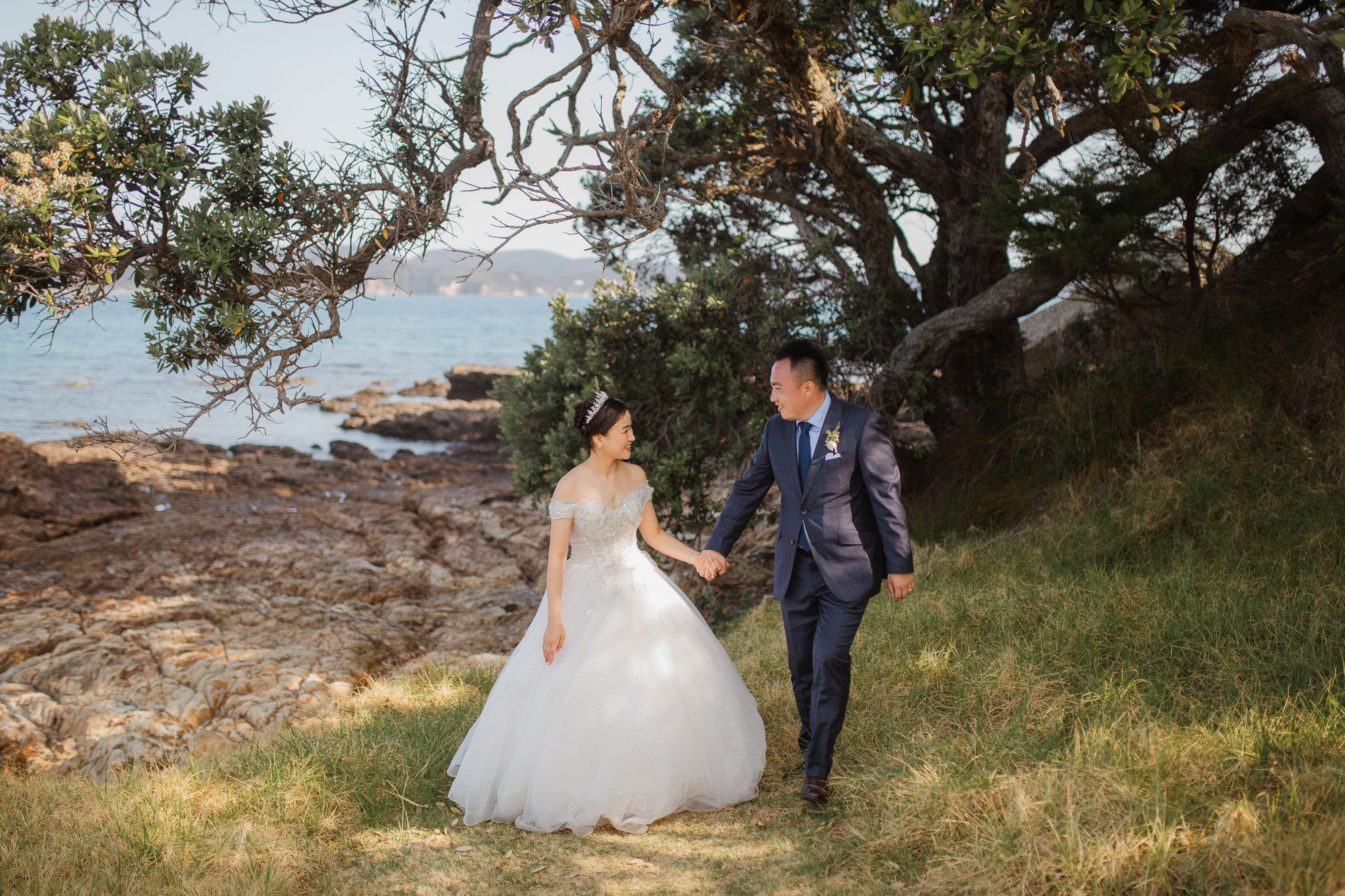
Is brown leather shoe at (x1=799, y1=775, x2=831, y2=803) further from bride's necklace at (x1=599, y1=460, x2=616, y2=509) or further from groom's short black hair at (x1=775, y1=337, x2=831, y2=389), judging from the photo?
groom's short black hair at (x1=775, y1=337, x2=831, y2=389)

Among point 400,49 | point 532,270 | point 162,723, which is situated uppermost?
point 532,270

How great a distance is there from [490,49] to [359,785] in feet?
18.2

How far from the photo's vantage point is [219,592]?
34.2 ft

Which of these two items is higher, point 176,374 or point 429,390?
point 176,374

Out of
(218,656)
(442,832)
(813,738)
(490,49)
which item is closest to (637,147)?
(490,49)

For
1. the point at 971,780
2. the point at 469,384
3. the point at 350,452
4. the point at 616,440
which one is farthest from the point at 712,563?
the point at 469,384

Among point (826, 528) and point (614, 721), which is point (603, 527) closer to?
point (614, 721)

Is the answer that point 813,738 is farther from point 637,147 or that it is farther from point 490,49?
point 490,49

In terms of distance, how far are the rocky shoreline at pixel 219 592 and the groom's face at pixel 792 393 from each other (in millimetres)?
4020

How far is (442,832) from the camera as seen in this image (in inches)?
180

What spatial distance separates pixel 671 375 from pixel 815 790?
531 cm

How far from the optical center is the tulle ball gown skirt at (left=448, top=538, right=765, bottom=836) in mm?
4434

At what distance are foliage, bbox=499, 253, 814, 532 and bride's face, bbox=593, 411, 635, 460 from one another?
12.4 feet

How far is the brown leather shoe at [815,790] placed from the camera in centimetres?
449
